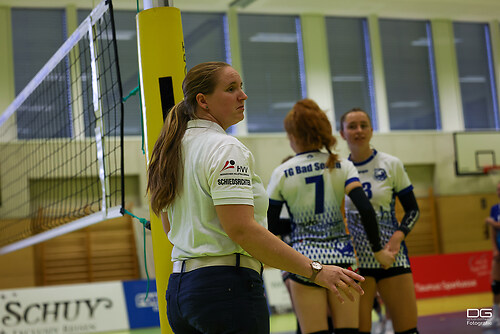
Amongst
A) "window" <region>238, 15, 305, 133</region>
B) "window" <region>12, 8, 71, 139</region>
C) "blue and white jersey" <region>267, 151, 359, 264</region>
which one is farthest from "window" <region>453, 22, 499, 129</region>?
Answer: "blue and white jersey" <region>267, 151, 359, 264</region>

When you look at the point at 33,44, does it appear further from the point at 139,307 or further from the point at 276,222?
the point at 276,222

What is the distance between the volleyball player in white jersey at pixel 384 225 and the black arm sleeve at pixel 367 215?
21 centimetres

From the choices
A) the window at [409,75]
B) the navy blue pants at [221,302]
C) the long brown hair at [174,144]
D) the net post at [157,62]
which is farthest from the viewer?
the window at [409,75]

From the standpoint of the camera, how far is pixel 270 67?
1433 centimetres

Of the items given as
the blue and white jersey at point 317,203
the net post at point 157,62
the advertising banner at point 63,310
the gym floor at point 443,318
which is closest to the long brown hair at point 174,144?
the net post at point 157,62

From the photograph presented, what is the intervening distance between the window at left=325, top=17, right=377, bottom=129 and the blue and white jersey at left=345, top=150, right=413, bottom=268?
10.8m

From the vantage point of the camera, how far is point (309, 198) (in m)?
3.32

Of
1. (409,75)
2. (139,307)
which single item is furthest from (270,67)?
(139,307)

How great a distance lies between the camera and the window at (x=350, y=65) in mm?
14719

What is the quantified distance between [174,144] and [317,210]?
1431 millimetres

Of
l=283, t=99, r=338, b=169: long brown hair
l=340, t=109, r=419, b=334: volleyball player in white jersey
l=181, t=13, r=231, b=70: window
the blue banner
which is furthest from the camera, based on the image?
l=181, t=13, r=231, b=70: window

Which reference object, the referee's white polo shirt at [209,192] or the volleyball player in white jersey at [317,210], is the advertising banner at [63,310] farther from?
the referee's white polo shirt at [209,192]

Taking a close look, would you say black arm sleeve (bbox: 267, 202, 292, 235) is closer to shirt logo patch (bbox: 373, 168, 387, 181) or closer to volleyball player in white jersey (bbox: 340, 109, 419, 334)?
volleyball player in white jersey (bbox: 340, 109, 419, 334)

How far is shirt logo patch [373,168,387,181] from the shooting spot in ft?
12.5
